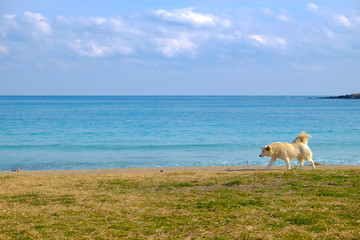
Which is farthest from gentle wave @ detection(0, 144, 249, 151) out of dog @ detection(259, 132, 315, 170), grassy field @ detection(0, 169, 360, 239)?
grassy field @ detection(0, 169, 360, 239)

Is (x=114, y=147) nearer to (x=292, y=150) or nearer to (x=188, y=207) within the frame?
(x=292, y=150)

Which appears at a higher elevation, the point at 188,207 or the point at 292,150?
the point at 292,150

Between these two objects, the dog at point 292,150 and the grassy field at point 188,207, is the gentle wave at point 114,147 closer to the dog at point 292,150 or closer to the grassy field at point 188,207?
the dog at point 292,150

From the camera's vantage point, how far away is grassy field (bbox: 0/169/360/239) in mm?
6832

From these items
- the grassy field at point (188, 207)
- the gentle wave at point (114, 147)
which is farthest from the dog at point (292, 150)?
the gentle wave at point (114, 147)

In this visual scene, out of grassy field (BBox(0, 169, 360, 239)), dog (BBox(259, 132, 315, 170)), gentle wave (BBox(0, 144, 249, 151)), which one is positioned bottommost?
gentle wave (BBox(0, 144, 249, 151))

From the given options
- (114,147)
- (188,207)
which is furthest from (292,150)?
(114,147)

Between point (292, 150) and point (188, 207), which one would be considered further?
point (292, 150)

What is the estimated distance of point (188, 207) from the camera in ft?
27.9

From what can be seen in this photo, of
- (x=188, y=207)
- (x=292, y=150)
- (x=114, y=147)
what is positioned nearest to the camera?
(x=188, y=207)

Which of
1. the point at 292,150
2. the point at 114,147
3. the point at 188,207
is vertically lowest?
the point at 114,147

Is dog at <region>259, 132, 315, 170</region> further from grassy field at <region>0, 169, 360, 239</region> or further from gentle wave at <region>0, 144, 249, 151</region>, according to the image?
gentle wave at <region>0, 144, 249, 151</region>

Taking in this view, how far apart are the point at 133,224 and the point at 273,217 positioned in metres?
2.52

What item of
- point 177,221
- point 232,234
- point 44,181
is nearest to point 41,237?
point 177,221
